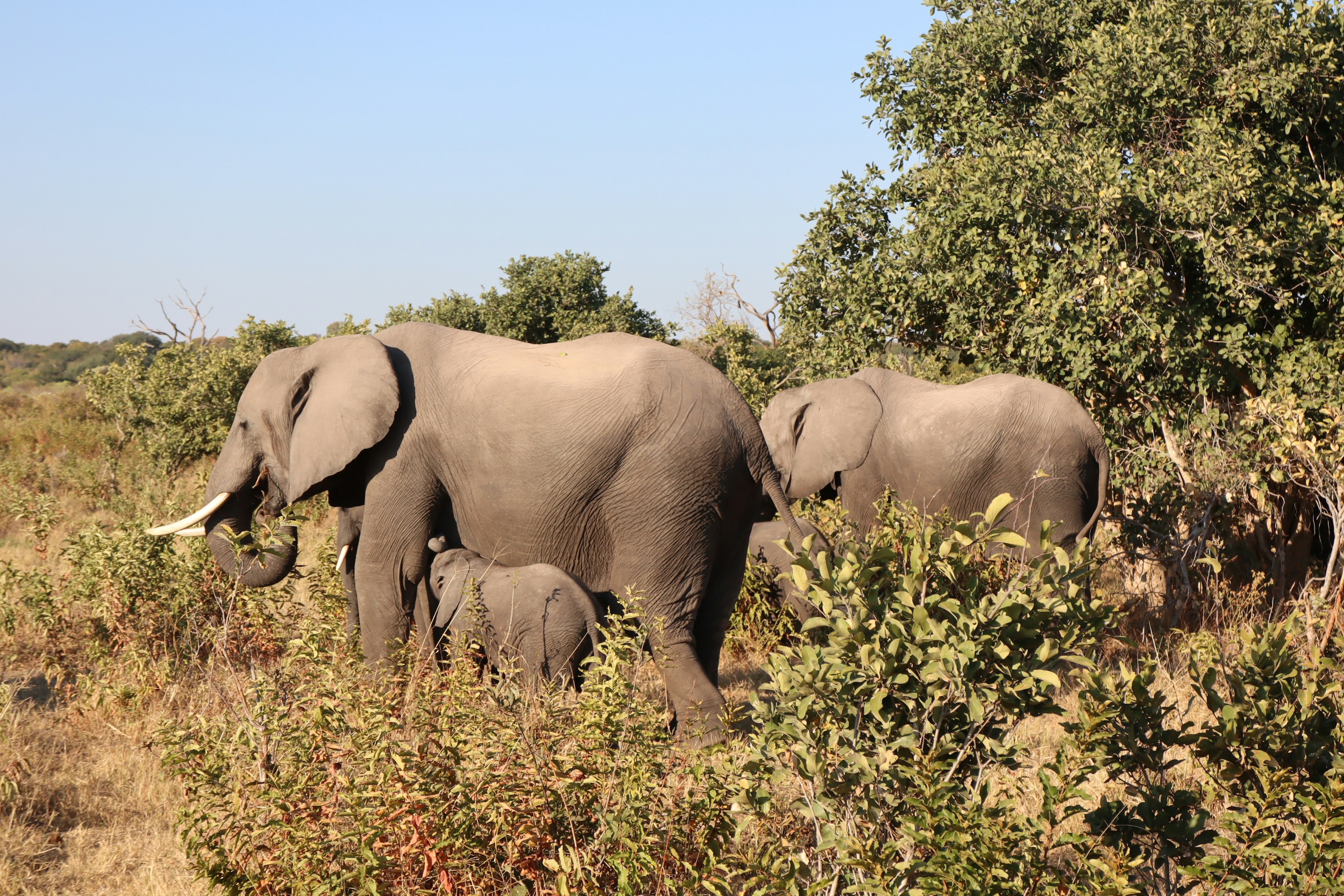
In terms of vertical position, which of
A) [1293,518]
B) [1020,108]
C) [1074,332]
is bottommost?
[1293,518]

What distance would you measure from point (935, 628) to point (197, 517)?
5180mm

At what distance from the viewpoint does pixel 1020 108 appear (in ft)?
35.2

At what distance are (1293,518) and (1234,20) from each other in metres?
4.34

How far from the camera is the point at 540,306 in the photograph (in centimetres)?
2095

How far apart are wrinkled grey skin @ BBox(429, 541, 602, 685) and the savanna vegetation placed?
0.28 meters

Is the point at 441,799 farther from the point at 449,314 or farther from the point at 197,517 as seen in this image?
the point at 449,314

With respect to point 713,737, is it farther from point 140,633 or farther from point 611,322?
point 611,322

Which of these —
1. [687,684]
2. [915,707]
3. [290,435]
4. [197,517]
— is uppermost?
[290,435]

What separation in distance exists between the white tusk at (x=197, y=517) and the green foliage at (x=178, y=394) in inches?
278

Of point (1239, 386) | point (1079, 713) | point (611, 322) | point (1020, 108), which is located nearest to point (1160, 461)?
point (1239, 386)

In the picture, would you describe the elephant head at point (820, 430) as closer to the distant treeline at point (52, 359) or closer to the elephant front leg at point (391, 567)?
the elephant front leg at point (391, 567)

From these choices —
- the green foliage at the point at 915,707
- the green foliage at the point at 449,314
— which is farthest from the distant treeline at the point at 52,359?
the green foliage at the point at 915,707

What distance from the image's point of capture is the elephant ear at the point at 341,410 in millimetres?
6676

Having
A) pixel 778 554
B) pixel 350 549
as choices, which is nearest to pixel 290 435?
pixel 350 549
